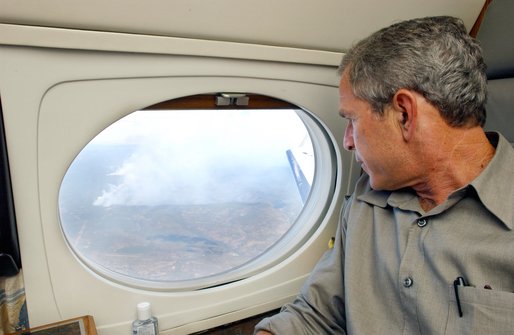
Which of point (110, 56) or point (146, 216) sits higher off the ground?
point (110, 56)

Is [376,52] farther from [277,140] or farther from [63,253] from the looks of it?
[63,253]

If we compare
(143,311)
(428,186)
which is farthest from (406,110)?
(143,311)

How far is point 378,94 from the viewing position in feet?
3.06

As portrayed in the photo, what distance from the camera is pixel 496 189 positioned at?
0.89 m

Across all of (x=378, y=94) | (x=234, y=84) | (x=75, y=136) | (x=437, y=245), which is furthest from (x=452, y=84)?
(x=75, y=136)

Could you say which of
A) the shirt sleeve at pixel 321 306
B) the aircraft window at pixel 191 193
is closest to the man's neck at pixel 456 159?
the shirt sleeve at pixel 321 306

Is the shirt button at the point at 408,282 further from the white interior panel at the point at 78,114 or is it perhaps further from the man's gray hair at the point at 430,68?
the white interior panel at the point at 78,114

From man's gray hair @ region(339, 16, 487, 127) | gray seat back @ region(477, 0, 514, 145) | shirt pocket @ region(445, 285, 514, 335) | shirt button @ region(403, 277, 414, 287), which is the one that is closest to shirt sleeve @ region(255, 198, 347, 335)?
shirt button @ region(403, 277, 414, 287)

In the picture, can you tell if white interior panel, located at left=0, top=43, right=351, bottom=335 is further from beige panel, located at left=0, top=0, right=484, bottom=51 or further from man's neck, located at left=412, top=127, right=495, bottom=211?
man's neck, located at left=412, top=127, right=495, bottom=211

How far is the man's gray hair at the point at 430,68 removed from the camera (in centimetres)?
89

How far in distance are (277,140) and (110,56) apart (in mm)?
841

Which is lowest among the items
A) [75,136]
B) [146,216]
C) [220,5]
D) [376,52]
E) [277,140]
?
[146,216]

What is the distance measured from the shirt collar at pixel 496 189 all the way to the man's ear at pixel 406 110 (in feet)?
0.62

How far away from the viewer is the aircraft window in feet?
4.02
